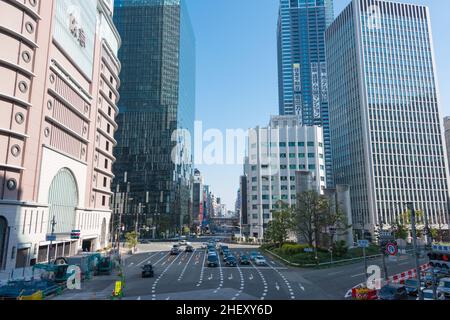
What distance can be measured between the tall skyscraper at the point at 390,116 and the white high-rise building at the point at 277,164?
16.6 m

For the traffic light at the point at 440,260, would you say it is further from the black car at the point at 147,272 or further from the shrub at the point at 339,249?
the shrub at the point at 339,249

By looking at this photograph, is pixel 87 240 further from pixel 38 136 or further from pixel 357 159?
pixel 357 159

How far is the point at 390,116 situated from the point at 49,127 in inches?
4562

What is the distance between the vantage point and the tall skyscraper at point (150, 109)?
137 m

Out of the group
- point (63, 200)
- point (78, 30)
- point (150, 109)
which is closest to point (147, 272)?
point (63, 200)

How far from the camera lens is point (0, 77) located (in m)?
41.5

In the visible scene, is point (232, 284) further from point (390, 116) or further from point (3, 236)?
point (390, 116)

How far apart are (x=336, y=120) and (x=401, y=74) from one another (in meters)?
31.3

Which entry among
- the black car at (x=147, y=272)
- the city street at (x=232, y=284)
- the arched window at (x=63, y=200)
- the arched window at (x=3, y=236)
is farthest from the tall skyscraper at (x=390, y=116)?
the arched window at (x=3, y=236)

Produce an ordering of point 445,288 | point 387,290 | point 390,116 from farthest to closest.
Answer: point 390,116, point 445,288, point 387,290

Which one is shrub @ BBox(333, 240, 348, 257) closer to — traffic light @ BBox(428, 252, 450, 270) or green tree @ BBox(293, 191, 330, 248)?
green tree @ BBox(293, 191, 330, 248)

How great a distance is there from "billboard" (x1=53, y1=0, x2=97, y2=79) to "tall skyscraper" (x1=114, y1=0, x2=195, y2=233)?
71132 mm

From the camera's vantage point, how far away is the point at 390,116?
11844 cm
